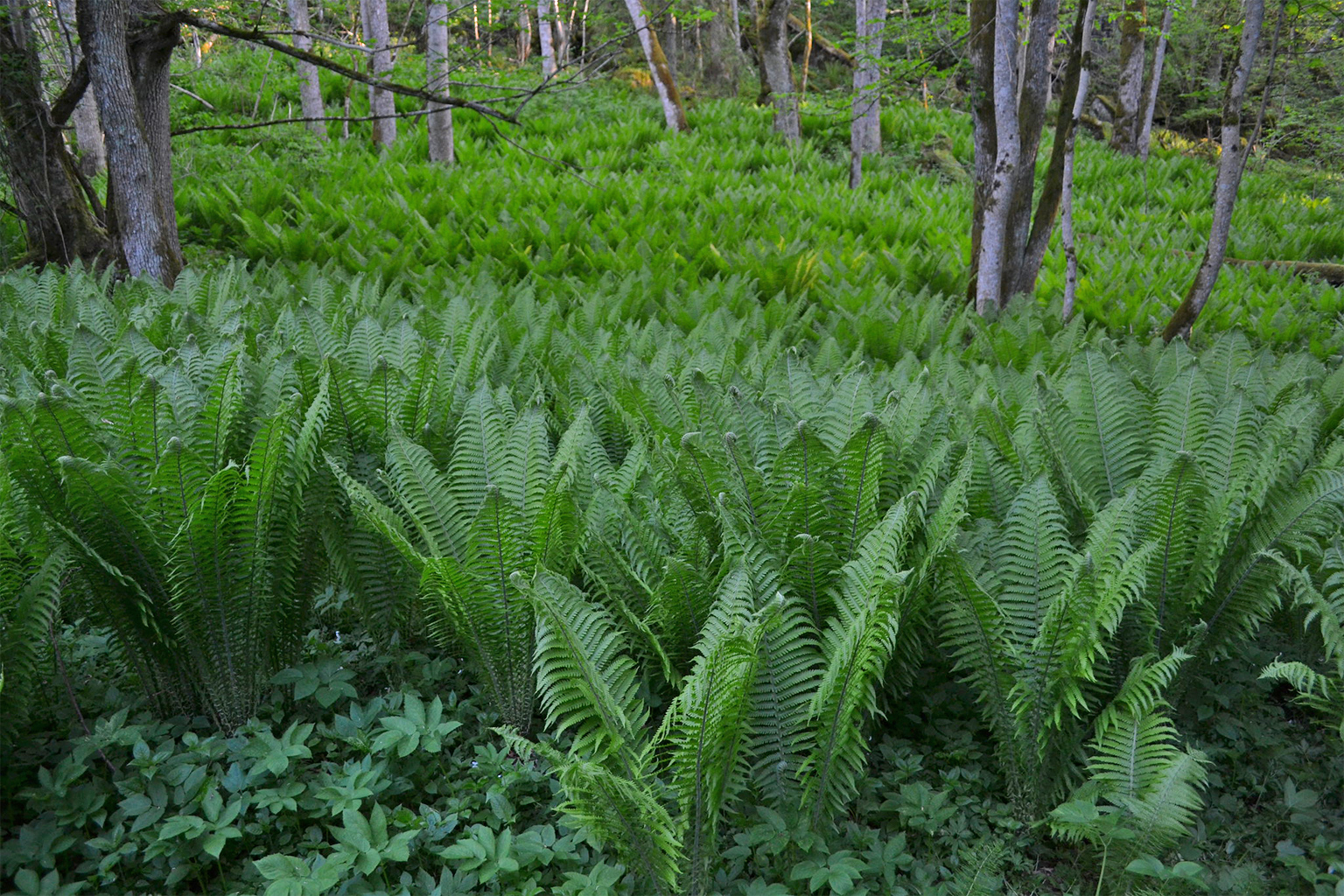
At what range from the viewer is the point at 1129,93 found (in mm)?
14578

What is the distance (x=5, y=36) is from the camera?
17.3 feet

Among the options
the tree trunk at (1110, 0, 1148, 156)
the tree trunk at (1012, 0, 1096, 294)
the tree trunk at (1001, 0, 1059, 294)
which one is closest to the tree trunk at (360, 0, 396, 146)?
the tree trunk at (1001, 0, 1059, 294)

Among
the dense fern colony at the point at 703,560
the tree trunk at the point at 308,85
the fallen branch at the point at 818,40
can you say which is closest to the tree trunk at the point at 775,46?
the tree trunk at the point at 308,85

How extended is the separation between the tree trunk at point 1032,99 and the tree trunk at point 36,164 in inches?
214

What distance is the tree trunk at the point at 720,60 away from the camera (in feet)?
57.4

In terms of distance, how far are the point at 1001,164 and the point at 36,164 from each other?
569cm

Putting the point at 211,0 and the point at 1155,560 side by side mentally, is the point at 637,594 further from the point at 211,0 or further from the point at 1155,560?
the point at 211,0

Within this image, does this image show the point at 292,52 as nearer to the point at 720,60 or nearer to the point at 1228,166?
the point at 1228,166

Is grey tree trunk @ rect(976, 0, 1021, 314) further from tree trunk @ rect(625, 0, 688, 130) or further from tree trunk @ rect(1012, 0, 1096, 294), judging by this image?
tree trunk @ rect(625, 0, 688, 130)

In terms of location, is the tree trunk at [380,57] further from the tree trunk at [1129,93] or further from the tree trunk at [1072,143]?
the tree trunk at [1129,93]

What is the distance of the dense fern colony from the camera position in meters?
1.85

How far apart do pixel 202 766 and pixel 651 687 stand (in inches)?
39.6

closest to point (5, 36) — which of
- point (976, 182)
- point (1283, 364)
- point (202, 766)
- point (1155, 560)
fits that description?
point (202, 766)

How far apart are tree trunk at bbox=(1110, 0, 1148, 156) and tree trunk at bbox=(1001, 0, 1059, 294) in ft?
31.8
